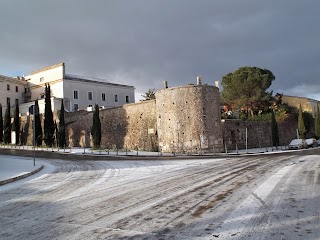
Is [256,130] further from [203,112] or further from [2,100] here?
[2,100]

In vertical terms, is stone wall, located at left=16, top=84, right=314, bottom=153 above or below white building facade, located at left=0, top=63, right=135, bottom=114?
below

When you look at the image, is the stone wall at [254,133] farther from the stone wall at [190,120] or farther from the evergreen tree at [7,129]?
the evergreen tree at [7,129]

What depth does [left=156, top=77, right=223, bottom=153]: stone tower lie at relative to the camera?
32.5m

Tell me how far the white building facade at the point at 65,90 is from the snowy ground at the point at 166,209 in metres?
46.3

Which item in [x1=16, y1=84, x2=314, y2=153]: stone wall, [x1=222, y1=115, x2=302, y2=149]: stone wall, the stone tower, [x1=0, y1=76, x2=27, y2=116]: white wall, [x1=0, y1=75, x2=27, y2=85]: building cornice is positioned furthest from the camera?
[x1=0, y1=75, x2=27, y2=85]: building cornice

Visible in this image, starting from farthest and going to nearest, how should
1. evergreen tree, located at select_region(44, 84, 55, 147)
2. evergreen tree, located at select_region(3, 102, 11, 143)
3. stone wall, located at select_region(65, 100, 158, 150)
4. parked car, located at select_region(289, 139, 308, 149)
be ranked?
evergreen tree, located at select_region(3, 102, 11, 143)
evergreen tree, located at select_region(44, 84, 55, 147)
parked car, located at select_region(289, 139, 308, 149)
stone wall, located at select_region(65, 100, 158, 150)

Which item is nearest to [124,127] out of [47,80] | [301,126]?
[301,126]

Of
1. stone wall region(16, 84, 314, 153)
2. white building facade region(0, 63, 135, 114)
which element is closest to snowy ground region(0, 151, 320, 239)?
stone wall region(16, 84, 314, 153)

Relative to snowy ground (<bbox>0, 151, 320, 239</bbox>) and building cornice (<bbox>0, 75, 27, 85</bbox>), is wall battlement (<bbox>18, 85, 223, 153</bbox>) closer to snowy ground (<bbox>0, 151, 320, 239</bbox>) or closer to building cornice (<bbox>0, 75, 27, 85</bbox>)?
snowy ground (<bbox>0, 151, 320, 239</bbox>)

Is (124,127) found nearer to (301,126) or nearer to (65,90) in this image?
(65,90)

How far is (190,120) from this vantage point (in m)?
32.8

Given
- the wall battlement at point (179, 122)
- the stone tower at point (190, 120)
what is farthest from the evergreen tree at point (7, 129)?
the stone tower at point (190, 120)

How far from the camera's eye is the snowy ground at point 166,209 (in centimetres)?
521

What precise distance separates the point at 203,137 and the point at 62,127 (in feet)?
64.7
